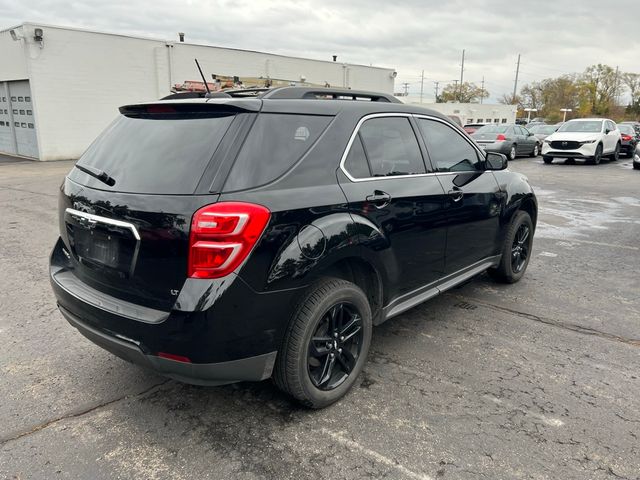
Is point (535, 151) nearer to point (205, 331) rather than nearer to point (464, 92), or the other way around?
point (205, 331)

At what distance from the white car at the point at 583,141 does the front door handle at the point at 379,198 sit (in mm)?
17683

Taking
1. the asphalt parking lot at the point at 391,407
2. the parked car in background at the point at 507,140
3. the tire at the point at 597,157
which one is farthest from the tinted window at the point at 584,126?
the asphalt parking lot at the point at 391,407

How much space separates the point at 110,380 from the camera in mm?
3266

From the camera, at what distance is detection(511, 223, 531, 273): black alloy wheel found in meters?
5.09

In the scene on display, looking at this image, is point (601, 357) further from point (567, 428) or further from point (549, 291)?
point (549, 291)

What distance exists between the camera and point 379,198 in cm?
314

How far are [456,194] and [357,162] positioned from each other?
114 cm

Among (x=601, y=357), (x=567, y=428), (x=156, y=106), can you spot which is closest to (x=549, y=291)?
(x=601, y=357)

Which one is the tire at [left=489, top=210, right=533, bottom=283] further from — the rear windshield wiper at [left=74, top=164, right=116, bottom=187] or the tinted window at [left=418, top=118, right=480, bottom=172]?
the rear windshield wiper at [left=74, top=164, right=116, bottom=187]

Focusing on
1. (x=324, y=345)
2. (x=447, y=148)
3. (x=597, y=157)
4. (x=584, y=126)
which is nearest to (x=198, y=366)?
(x=324, y=345)

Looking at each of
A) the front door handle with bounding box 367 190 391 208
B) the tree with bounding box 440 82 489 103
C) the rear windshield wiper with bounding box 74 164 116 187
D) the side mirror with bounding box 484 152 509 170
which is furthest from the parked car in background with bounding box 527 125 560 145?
the tree with bounding box 440 82 489 103

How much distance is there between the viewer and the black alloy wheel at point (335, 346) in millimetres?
2908

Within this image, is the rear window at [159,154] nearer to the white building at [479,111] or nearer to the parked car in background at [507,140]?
the parked car in background at [507,140]

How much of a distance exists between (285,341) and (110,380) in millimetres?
1390
